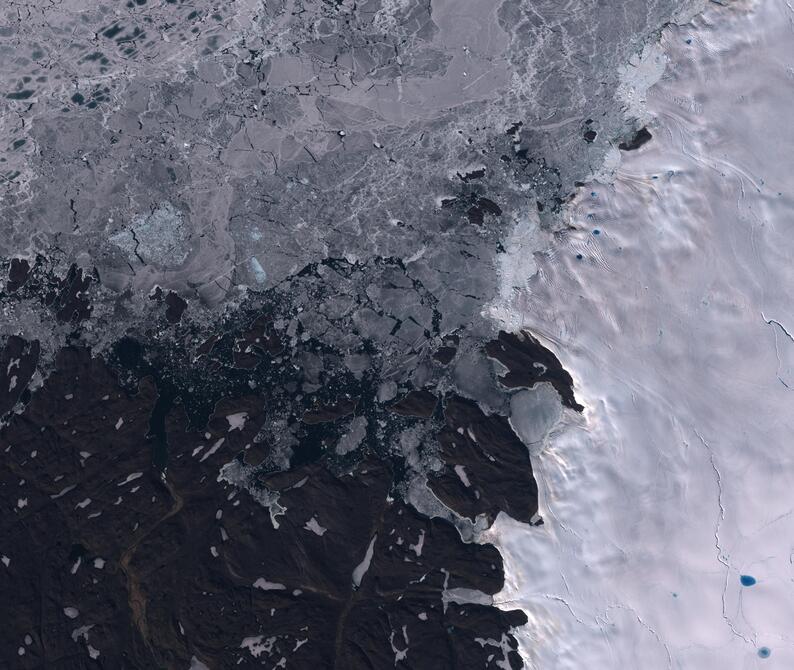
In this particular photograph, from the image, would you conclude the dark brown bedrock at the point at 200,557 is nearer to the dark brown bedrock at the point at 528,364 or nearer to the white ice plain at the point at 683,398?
the dark brown bedrock at the point at 528,364

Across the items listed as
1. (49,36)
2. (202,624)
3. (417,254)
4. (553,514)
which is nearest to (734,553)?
(553,514)

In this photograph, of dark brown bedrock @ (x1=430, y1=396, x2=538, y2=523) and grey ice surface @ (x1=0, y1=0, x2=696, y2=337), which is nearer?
dark brown bedrock @ (x1=430, y1=396, x2=538, y2=523)

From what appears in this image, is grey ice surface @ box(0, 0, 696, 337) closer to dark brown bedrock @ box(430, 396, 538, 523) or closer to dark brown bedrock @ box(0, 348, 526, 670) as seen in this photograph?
dark brown bedrock @ box(430, 396, 538, 523)

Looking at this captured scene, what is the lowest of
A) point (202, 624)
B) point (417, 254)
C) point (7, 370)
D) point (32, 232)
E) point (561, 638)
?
point (561, 638)

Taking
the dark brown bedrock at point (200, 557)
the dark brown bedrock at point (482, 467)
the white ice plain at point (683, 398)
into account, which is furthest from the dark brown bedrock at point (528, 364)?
the dark brown bedrock at point (200, 557)

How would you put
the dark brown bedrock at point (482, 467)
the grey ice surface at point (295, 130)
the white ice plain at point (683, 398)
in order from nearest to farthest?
the white ice plain at point (683, 398), the dark brown bedrock at point (482, 467), the grey ice surface at point (295, 130)

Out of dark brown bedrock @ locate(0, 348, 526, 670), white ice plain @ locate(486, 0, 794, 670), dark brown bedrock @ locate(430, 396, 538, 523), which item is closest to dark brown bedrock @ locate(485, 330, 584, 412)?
white ice plain @ locate(486, 0, 794, 670)

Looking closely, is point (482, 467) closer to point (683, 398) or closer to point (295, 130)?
point (683, 398)

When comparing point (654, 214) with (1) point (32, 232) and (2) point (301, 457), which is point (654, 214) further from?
(1) point (32, 232)
